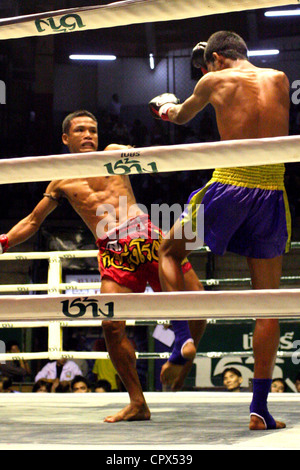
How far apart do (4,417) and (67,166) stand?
118 centimetres

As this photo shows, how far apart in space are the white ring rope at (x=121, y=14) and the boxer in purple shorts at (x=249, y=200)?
12.0 inches

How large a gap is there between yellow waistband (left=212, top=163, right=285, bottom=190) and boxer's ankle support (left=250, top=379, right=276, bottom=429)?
0.65 metres

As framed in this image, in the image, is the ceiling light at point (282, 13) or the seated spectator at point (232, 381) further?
the ceiling light at point (282, 13)

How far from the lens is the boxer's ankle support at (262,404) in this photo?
6.73 ft

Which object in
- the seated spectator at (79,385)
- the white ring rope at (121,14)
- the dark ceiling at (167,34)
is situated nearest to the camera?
the white ring rope at (121,14)

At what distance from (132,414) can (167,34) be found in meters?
9.32

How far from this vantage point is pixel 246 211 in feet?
6.93

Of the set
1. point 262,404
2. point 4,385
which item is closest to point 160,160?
point 262,404

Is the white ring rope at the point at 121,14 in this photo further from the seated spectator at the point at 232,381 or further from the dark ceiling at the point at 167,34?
the dark ceiling at the point at 167,34

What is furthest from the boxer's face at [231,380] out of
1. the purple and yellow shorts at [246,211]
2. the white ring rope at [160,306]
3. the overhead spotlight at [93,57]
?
the overhead spotlight at [93,57]

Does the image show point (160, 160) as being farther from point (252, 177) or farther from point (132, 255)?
point (132, 255)

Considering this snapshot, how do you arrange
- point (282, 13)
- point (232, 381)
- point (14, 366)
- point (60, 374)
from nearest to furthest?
point (232, 381) < point (14, 366) < point (60, 374) < point (282, 13)

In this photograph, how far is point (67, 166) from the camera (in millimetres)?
1864

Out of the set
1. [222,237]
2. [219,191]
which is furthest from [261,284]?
[219,191]
